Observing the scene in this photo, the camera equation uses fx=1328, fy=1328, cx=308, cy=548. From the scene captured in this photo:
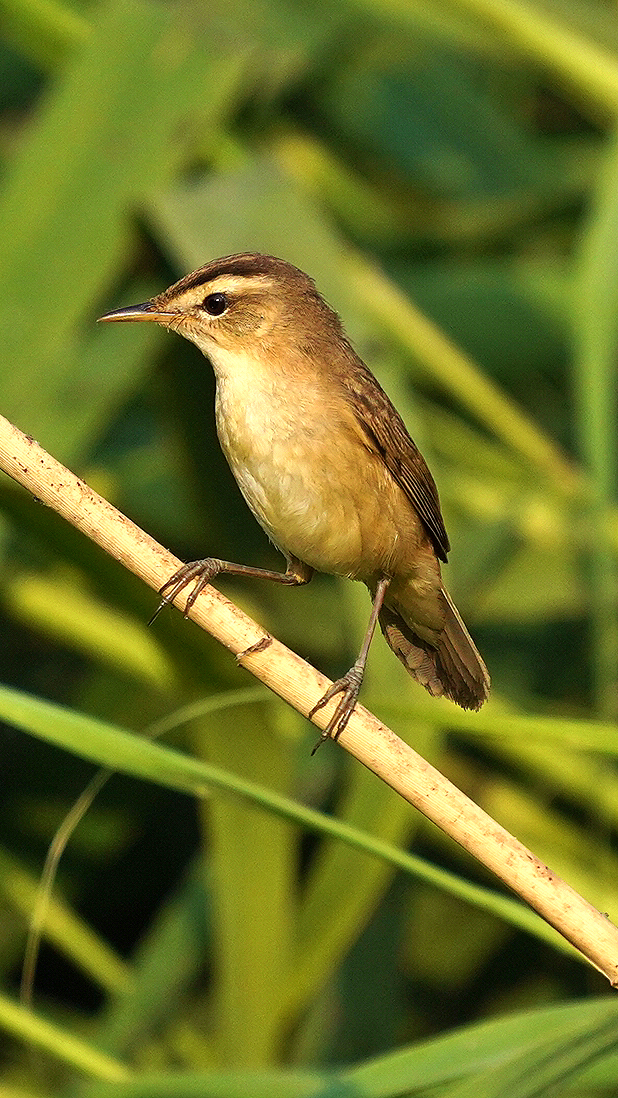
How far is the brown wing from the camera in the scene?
252 cm

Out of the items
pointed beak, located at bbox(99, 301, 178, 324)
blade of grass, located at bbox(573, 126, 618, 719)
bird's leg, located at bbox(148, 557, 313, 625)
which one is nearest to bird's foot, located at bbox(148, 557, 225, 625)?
bird's leg, located at bbox(148, 557, 313, 625)

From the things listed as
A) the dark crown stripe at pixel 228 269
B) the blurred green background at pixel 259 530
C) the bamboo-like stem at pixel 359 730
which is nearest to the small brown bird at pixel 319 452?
the dark crown stripe at pixel 228 269

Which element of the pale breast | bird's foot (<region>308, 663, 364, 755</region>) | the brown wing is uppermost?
the brown wing

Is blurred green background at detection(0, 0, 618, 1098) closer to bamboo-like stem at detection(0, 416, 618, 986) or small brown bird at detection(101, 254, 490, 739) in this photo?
small brown bird at detection(101, 254, 490, 739)

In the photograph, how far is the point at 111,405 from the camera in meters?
3.12

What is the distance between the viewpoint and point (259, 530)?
3.41 m

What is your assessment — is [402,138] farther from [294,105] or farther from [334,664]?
[334,664]

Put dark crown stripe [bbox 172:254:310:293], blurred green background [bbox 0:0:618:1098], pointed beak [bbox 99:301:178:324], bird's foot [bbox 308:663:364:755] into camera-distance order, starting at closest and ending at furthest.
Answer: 1. bird's foot [bbox 308:663:364:755]
2. pointed beak [bbox 99:301:178:324]
3. dark crown stripe [bbox 172:254:310:293]
4. blurred green background [bbox 0:0:618:1098]

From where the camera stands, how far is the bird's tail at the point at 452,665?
2.49 meters

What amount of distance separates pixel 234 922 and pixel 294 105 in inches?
105

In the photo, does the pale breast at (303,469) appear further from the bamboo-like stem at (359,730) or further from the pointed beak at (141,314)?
the bamboo-like stem at (359,730)

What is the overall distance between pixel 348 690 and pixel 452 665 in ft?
1.43

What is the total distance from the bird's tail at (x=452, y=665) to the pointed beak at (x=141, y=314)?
749mm

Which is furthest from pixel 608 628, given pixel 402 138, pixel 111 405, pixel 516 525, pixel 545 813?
pixel 402 138
